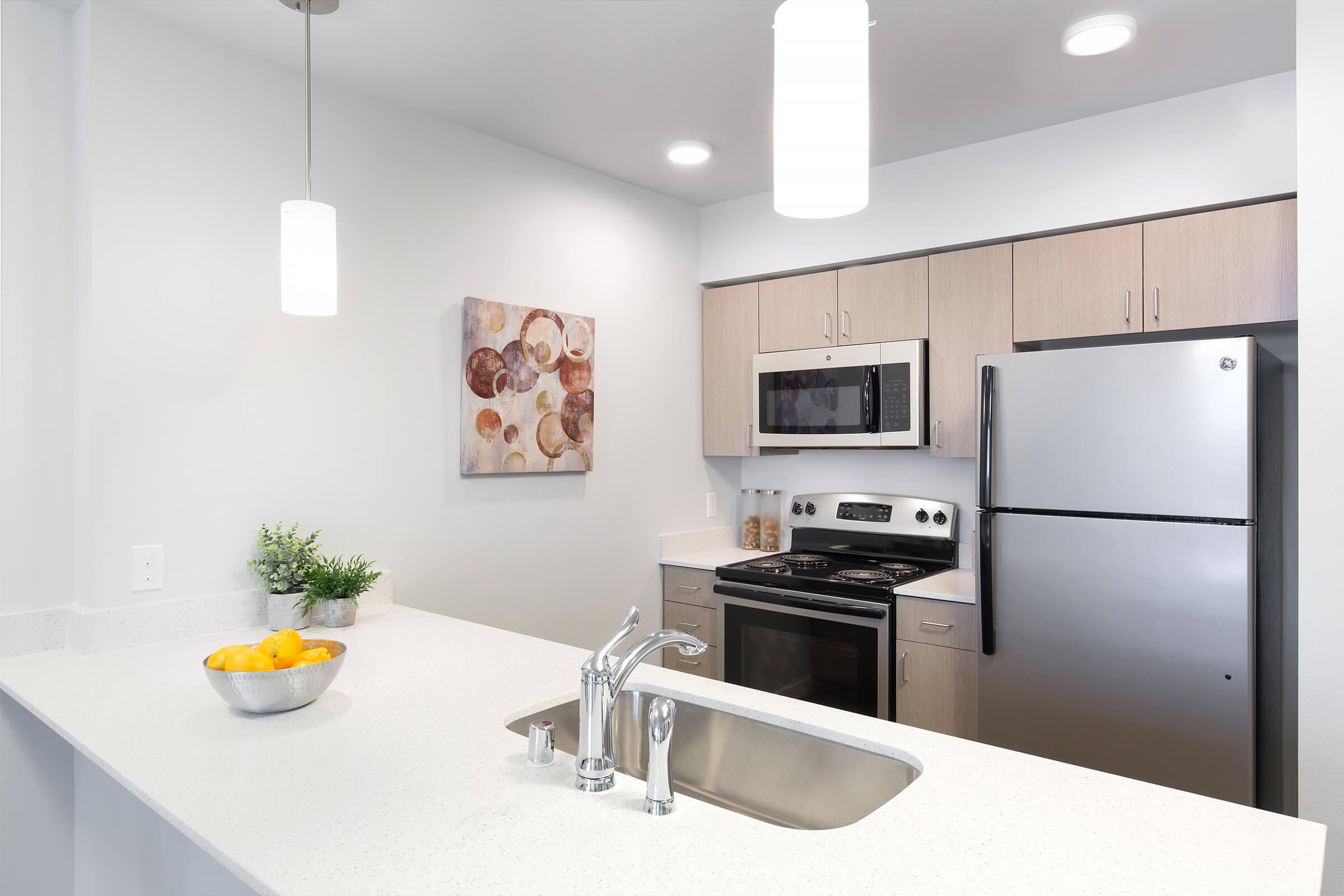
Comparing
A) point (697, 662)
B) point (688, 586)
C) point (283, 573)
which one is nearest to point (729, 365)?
point (688, 586)

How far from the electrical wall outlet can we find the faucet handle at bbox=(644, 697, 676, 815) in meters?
1.54

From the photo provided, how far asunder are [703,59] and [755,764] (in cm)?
182

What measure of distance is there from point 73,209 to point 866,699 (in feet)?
8.87

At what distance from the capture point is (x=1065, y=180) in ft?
8.79

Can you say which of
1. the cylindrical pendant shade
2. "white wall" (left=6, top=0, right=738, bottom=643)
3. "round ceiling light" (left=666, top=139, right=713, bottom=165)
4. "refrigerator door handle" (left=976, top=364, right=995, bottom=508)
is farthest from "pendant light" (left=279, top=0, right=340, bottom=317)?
"refrigerator door handle" (left=976, top=364, right=995, bottom=508)

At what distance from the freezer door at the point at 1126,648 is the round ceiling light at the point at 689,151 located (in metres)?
1.60

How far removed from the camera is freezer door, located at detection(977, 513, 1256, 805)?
203 cm

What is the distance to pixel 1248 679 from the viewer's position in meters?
2.00

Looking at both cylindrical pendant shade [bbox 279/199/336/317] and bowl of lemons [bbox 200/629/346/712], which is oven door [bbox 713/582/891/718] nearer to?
bowl of lemons [bbox 200/629/346/712]

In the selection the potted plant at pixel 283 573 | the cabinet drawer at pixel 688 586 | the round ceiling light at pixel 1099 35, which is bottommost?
the cabinet drawer at pixel 688 586

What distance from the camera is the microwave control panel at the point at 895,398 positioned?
3.04 meters

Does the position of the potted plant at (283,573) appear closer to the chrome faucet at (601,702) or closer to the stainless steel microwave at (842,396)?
the chrome faucet at (601,702)

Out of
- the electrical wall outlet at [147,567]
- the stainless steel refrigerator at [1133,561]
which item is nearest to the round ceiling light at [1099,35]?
the stainless steel refrigerator at [1133,561]

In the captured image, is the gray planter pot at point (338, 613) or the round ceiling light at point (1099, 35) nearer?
the round ceiling light at point (1099, 35)
